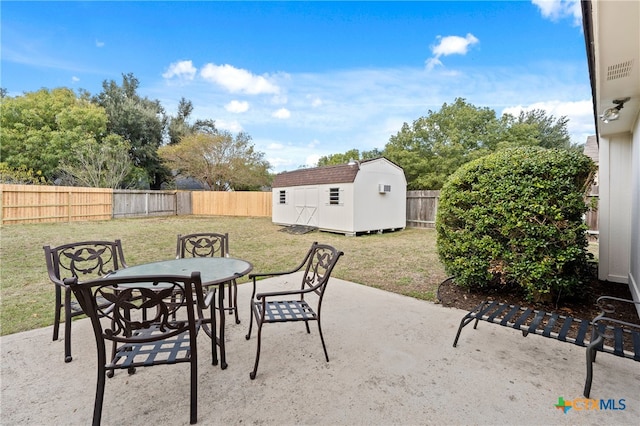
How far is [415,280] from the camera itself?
15.7 feet

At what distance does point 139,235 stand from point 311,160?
21.3m

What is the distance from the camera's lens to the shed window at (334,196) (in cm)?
1078

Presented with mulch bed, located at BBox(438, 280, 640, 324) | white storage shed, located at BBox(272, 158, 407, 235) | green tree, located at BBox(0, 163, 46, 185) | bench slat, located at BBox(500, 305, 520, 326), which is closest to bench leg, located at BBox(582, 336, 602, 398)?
bench slat, located at BBox(500, 305, 520, 326)

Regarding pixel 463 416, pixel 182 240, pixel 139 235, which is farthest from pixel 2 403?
pixel 139 235

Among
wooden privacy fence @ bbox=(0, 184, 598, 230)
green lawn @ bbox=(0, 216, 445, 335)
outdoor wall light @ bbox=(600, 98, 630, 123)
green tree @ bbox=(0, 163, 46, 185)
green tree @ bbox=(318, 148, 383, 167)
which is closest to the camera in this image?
outdoor wall light @ bbox=(600, 98, 630, 123)

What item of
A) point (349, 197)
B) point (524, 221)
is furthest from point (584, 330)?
point (349, 197)

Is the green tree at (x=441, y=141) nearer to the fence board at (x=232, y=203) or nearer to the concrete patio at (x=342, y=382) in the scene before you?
the fence board at (x=232, y=203)

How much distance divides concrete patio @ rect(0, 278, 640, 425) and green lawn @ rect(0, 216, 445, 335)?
118 cm

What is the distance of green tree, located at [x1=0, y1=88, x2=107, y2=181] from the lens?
16.3m

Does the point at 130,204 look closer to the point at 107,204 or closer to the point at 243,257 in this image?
the point at 107,204

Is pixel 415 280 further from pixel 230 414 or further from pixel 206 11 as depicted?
pixel 206 11

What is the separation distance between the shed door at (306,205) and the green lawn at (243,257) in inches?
36.6

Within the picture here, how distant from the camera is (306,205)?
12.1 metres

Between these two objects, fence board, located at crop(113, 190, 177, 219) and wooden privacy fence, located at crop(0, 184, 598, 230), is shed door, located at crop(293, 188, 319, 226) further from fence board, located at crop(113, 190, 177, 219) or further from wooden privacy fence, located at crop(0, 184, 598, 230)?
fence board, located at crop(113, 190, 177, 219)
